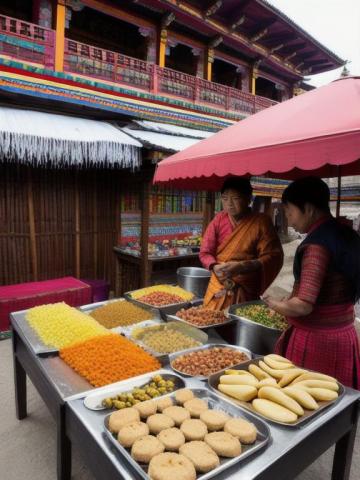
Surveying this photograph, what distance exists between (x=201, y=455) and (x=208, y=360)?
72 cm

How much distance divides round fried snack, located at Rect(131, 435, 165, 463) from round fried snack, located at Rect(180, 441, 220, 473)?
89 mm

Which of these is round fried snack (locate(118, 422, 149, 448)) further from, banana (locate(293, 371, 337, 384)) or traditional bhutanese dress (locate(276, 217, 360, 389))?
traditional bhutanese dress (locate(276, 217, 360, 389))

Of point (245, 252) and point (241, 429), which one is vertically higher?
point (245, 252)

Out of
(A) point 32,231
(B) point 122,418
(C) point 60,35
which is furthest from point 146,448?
(C) point 60,35

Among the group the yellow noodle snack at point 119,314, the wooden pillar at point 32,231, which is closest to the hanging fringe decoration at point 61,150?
the wooden pillar at point 32,231

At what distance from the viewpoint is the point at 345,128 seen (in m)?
1.37

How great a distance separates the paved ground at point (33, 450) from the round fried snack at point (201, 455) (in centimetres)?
141

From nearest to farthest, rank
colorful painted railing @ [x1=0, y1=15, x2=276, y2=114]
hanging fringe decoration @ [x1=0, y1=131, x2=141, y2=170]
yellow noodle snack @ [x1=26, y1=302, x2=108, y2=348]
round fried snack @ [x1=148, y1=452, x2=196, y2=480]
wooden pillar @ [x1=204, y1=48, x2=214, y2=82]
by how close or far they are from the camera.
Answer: round fried snack @ [x1=148, y1=452, x2=196, y2=480] → yellow noodle snack @ [x1=26, y1=302, x2=108, y2=348] → hanging fringe decoration @ [x1=0, y1=131, x2=141, y2=170] → colorful painted railing @ [x1=0, y1=15, x2=276, y2=114] → wooden pillar @ [x1=204, y1=48, x2=214, y2=82]

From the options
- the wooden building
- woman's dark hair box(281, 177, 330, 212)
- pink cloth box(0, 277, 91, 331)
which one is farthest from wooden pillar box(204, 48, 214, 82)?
woman's dark hair box(281, 177, 330, 212)

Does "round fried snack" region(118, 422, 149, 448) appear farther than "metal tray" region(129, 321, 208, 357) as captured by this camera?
No

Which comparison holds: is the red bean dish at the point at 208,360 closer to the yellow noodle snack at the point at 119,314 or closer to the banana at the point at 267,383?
the banana at the point at 267,383

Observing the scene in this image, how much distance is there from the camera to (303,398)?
4.71 ft

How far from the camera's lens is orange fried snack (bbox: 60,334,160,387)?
1749 mm

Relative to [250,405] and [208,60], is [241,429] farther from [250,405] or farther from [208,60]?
[208,60]
